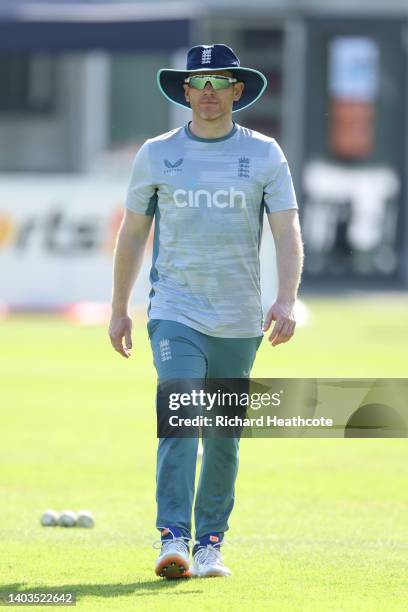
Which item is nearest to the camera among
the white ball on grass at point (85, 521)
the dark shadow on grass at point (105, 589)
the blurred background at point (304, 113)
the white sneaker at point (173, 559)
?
the dark shadow on grass at point (105, 589)

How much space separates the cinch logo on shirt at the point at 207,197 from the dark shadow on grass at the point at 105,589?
1546mm

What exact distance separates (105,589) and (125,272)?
4.47ft

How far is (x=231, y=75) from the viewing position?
24.9 feet

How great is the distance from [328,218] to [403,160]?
228 cm

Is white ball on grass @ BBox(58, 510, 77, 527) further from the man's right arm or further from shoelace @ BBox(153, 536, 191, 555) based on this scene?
shoelace @ BBox(153, 536, 191, 555)

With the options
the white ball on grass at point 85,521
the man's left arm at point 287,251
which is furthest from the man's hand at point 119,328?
the white ball on grass at point 85,521

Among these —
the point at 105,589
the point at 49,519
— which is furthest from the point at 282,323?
the point at 49,519

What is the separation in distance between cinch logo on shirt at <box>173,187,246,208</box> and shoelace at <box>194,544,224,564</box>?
1429 mm

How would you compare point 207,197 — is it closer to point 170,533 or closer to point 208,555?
point 170,533

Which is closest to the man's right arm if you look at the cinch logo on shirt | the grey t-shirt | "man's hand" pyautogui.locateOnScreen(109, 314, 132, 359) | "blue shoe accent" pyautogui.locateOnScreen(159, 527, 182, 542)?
"man's hand" pyautogui.locateOnScreen(109, 314, 132, 359)

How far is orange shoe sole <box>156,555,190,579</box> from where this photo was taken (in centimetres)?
721

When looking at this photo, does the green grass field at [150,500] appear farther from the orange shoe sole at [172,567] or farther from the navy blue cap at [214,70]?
the navy blue cap at [214,70]

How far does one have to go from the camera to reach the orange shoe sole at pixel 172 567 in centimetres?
721

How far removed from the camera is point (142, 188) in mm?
7516
